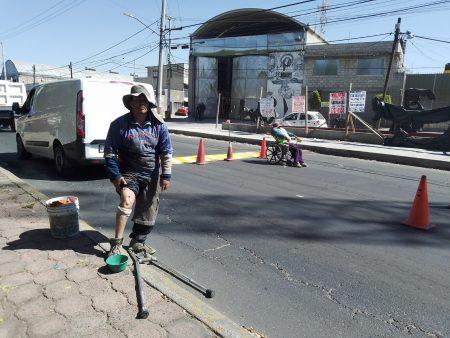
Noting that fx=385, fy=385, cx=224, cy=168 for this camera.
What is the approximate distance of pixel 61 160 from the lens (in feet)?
26.8

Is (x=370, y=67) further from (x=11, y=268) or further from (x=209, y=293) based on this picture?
(x=11, y=268)

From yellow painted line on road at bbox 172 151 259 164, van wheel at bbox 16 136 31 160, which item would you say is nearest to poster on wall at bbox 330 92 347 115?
yellow painted line on road at bbox 172 151 259 164

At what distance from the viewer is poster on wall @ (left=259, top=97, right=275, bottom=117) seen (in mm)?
22094

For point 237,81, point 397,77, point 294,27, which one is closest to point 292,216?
point 397,77

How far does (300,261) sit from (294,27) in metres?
33.3

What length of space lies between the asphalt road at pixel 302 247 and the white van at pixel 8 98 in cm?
1134

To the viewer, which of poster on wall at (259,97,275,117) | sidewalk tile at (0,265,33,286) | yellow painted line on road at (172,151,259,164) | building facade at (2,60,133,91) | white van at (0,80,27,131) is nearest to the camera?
sidewalk tile at (0,265,33,286)

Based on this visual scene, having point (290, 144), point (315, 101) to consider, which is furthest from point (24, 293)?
point (315, 101)

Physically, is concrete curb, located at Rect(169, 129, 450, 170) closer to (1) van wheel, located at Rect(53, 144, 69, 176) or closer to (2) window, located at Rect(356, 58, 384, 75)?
(1) van wheel, located at Rect(53, 144, 69, 176)

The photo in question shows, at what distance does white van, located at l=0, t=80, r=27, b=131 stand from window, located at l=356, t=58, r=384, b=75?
24821 millimetres

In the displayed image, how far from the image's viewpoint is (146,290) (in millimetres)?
3225

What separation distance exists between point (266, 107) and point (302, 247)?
18067 millimetres

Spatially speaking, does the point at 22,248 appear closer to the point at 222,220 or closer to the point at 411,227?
the point at 222,220

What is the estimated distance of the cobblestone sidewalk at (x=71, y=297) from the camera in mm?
2715
